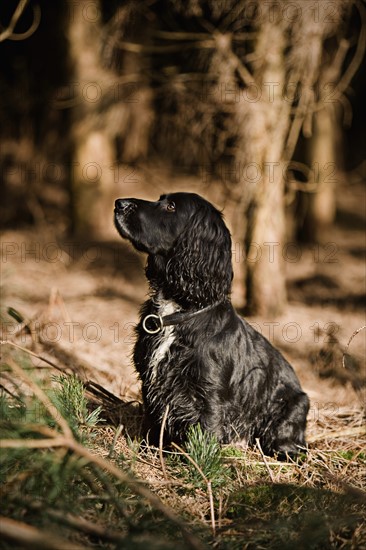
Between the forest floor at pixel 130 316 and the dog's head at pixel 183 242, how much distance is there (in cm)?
80

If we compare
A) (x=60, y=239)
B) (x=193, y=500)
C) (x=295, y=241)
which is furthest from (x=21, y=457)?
(x=295, y=241)

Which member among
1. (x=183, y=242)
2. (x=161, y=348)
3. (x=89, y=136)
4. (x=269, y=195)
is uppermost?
(x=89, y=136)

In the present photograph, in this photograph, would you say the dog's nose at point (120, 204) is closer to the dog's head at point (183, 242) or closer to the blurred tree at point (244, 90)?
the dog's head at point (183, 242)

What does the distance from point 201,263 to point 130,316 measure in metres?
3.87

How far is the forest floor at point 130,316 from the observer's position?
4.86 metres

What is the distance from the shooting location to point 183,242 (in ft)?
12.9

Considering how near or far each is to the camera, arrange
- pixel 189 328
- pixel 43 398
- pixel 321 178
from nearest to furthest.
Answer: pixel 43 398
pixel 189 328
pixel 321 178

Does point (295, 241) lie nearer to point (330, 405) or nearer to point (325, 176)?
point (325, 176)

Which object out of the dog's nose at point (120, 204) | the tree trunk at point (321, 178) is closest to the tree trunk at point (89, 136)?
the tree trunk at point (321, 178)

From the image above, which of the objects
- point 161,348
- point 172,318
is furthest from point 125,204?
point 161,348

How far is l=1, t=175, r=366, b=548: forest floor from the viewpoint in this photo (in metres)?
4.86

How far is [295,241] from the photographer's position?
1126 cm

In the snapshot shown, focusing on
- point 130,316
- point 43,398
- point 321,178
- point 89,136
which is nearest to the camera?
point 43,398

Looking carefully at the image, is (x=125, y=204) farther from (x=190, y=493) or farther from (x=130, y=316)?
(x=130, y=316)
